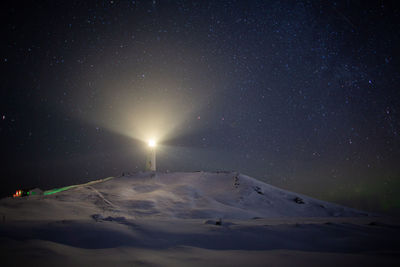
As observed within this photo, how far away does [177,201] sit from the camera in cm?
1892

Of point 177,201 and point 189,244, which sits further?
point 177,201

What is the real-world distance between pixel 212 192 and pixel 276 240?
57.5 feet

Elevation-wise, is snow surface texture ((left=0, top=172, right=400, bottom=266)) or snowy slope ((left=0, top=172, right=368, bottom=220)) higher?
snow surface texture ((left=0, top=172, right=400, bottom=266))

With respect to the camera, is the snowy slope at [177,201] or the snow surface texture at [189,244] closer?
the snow surface texture at [189,244]

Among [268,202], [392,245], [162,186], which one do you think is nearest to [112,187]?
[162,186]

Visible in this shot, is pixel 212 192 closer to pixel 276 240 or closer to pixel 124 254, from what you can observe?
pixel 276 240

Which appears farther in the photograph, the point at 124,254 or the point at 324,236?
the point at 324,236

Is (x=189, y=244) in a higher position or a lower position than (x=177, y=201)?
higher

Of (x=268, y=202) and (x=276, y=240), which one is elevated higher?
(x=276, y=240)

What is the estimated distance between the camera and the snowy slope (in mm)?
13870

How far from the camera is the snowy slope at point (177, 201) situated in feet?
45.5

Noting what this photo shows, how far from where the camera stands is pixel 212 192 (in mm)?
22250

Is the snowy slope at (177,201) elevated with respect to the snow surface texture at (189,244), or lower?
lower

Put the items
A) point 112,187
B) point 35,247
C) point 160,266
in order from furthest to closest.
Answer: point 112,187 → point 35,247 → point 160,266
